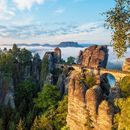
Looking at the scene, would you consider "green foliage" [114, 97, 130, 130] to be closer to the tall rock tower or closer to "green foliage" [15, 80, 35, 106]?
"green foliage" [15, 80, 35, 106]

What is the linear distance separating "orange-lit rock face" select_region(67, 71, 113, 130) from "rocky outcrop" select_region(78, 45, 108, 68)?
132ft

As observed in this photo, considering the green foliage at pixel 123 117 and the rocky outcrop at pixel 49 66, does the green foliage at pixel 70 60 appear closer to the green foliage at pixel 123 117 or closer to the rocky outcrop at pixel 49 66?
the rocky outcrop at pixel 49 66

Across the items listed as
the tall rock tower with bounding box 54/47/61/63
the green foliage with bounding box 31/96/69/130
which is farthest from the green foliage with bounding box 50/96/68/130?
the tall rock tower with bounding box 54/47/61/63

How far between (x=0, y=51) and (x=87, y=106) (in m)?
52.4

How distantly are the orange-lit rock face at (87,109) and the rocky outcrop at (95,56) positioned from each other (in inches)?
1584

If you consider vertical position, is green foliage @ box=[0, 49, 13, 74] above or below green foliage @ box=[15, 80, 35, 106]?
above

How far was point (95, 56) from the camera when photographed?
94875 mm

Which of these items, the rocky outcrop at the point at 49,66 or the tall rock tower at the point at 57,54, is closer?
the rocky outcrop at the point at 49,66

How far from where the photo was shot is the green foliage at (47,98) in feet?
244

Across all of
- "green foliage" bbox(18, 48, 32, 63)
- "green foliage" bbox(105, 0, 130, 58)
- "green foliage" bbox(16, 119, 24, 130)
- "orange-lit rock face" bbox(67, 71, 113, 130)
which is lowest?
"green foliage" bbox(16, 119, 24, 130)

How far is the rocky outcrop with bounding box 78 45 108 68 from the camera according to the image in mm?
94438

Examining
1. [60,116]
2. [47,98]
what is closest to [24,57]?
[47,98]

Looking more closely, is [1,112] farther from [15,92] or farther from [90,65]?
[90,65]

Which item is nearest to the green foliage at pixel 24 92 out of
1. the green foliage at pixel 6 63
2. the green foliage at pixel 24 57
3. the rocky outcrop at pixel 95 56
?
the green foliage at pixel 6 63
